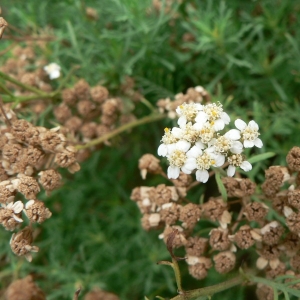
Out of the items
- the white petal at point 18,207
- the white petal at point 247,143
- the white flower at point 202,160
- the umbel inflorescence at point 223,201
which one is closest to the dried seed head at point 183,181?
the umbel inflorescence at point 223,201

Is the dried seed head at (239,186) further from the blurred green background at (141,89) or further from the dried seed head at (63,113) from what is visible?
the dried seed head at (63,113)

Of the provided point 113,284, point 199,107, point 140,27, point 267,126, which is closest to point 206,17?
point 140,27

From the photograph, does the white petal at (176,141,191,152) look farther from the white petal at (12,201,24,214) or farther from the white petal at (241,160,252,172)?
the white petal at (12,201,24,214)

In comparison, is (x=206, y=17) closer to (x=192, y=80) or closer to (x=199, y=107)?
(x=192, y=80)

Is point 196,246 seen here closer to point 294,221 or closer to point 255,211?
point 255,211

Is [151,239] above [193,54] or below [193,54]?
below
